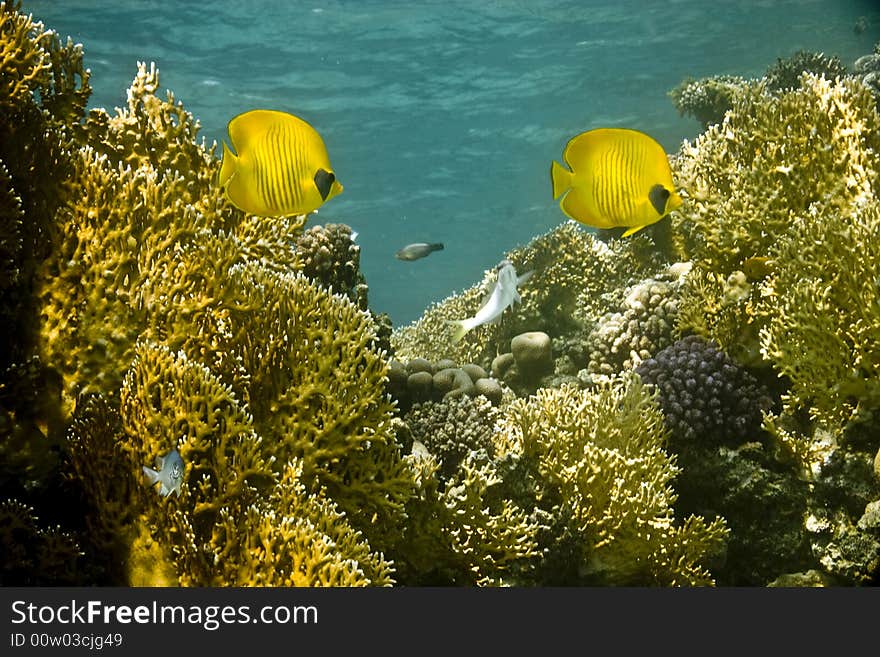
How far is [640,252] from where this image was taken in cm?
714

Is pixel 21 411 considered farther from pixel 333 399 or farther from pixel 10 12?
pixel 10 12

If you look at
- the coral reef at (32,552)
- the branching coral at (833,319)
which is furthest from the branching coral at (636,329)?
the coral reef at (32,552)

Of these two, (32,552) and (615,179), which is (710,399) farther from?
(32,552)

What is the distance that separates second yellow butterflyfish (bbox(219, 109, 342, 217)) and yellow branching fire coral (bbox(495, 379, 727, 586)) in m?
2.20

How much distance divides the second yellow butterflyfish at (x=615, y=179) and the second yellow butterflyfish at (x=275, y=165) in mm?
1179

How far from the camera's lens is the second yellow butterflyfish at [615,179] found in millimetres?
3098

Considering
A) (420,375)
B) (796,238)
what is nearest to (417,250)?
(420,375)

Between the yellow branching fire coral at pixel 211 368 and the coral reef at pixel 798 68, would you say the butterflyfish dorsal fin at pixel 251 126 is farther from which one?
the coral reef at pixel 798 68

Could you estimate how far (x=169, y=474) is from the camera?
8.76 ft

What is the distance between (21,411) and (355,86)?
26.7 metres

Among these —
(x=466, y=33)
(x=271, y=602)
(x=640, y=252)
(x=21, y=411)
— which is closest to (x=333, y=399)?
(x=271, y=602)

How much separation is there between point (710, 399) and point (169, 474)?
367 cm

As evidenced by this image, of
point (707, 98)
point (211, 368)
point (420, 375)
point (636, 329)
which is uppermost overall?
point (707, 98)

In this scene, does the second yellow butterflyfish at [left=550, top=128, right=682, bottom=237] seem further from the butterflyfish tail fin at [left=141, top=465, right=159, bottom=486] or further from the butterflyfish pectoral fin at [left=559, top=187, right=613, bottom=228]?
the butterflyfish tail fin at [left=141, top=465, right=159, bottom=486]
